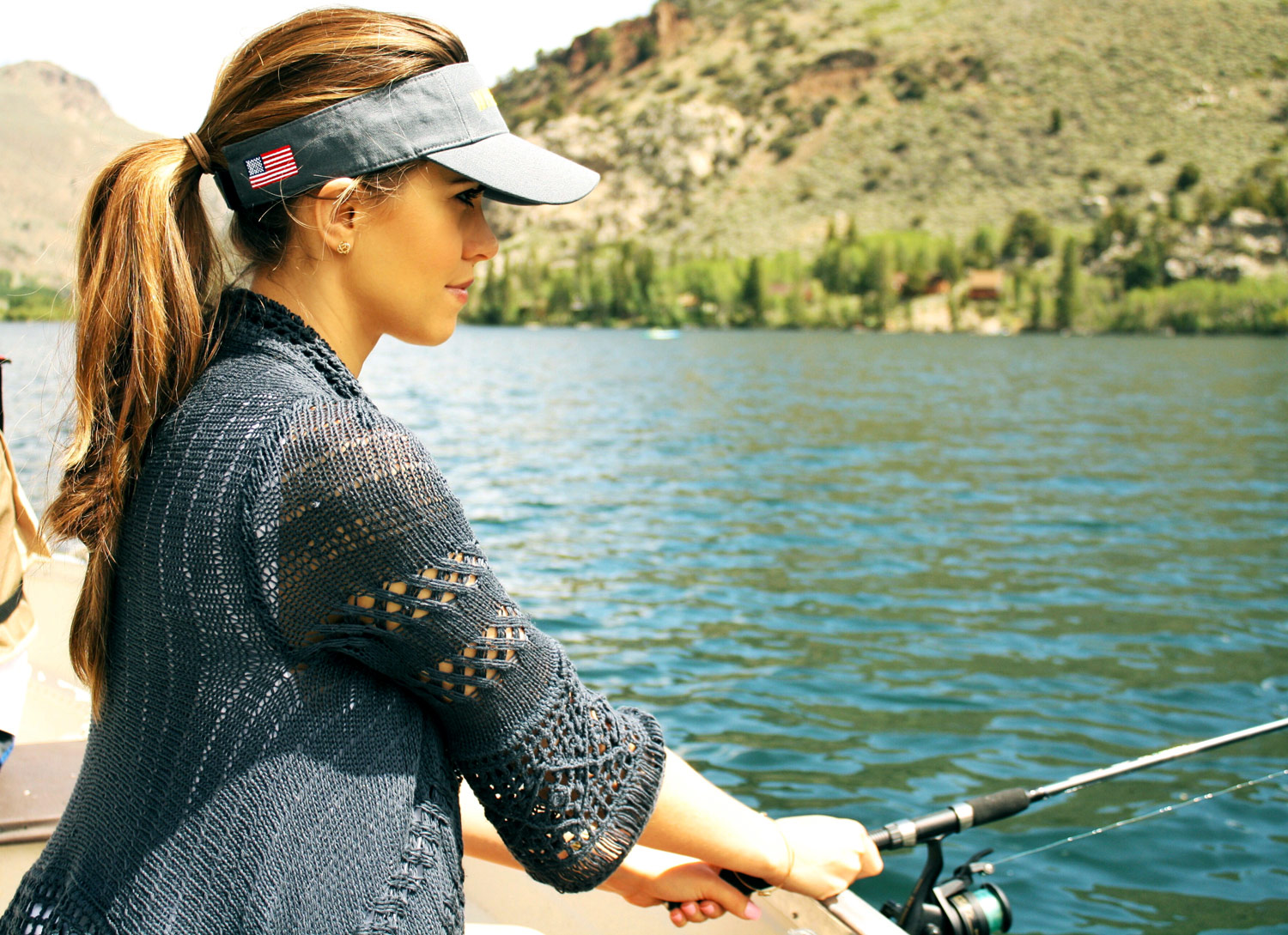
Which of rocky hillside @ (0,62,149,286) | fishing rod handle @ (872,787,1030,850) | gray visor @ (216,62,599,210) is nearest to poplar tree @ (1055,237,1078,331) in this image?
rocky hillside @ (0,62,149,286)

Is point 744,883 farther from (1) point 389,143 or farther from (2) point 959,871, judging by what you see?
(2) point 959,871

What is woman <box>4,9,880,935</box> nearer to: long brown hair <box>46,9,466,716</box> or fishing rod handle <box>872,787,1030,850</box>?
long brown hair <box>46,9,466,716</box>

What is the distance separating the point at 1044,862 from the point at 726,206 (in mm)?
128604

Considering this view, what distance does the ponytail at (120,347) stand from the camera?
3.89 ft

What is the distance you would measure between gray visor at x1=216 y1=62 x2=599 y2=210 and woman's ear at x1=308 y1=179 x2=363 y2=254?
1 cm

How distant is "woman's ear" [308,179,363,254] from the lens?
4.12 ft

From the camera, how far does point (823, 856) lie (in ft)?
5.63

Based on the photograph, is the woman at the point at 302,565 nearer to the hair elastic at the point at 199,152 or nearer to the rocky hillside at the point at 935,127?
the hair elastic at the point at 199,152

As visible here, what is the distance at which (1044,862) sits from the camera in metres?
5.07

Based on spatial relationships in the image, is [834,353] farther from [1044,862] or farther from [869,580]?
[1044,862]

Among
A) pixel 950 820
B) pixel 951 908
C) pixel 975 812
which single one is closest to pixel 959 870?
pixel 951 908

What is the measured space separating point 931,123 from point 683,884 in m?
135

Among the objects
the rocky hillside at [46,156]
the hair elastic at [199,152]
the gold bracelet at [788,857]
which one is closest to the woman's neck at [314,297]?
the hair elastic at [199,152]

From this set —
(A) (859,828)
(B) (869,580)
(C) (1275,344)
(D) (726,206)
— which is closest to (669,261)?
(D) (726,206)
